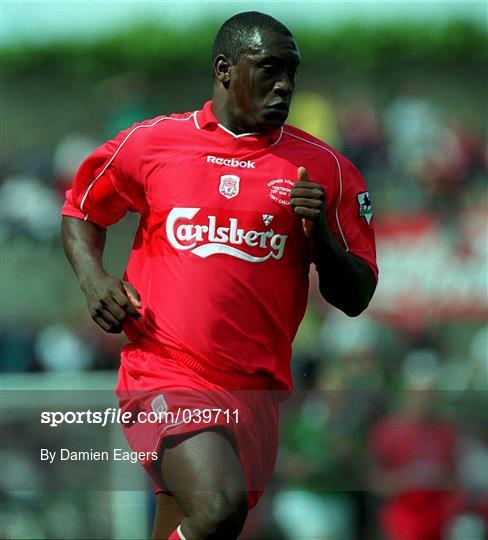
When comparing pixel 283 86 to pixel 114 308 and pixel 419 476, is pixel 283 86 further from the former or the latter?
pixel 419 476

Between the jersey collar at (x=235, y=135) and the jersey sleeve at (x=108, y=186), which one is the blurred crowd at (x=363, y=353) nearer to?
the jersey sleeve at (x=108, y=186)

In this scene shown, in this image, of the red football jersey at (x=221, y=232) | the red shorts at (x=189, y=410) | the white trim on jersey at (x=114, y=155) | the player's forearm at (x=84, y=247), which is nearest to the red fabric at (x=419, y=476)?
the red shorts at (x=189, y=410)

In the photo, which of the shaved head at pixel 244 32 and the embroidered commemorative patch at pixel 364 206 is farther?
the embroidered commemorative patch at pixel 364 206

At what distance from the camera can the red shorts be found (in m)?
4.71

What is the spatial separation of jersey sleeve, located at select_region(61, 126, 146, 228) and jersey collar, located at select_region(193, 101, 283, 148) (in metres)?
0.29

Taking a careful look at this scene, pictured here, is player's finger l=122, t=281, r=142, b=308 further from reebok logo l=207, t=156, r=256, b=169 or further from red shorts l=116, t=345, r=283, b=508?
reebok logo l=207, t=156, r=256, b=169

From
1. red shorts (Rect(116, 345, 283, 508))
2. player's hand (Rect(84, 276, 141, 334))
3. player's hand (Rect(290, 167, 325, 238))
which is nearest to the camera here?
player's hand (Rect(290, 167, 325, 238))

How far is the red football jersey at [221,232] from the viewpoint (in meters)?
4.87

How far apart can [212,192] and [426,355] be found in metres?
6.46

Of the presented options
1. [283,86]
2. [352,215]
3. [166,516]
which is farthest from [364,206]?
[166,516]

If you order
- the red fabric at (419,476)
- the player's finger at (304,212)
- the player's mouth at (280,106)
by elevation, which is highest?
the player's mouth at (280,106)

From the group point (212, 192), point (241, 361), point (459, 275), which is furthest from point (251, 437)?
point (459, 275)

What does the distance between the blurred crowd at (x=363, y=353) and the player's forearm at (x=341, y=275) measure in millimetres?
3655

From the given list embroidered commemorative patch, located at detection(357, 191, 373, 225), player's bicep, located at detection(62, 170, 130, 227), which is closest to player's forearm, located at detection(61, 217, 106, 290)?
player's bicep, located at detection(62, 170, 130, 227)
